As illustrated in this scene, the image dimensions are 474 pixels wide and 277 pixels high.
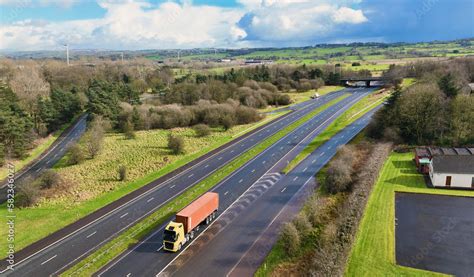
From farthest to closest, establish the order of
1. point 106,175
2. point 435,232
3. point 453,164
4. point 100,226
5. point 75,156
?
point 75,156, point 106,175, point 453,164, point 100,226, point 435,232

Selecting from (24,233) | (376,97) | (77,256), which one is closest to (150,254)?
(77,256)

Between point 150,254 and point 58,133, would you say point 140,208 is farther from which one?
point 58,133

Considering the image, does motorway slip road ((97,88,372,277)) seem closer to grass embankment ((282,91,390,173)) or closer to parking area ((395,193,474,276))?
grass embankment ((282,91,390,173))

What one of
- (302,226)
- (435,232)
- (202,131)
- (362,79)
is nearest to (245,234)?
(302,226)

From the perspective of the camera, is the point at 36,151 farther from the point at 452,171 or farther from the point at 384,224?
the point at 452,171

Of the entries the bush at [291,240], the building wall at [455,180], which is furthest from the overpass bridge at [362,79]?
the bush at [291,240]

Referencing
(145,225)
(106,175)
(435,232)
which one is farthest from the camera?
(106,175)

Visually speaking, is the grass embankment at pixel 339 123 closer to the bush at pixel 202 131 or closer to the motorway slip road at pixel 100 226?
the motorway slip road at pixel 100 226
